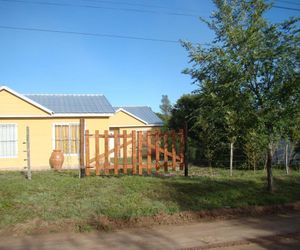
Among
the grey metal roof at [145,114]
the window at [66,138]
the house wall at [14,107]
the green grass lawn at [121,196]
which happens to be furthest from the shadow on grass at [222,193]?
the grey metal roof at [145,114]

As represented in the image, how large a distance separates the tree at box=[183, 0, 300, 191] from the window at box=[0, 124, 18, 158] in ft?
39.0

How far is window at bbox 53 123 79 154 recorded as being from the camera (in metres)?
19.1

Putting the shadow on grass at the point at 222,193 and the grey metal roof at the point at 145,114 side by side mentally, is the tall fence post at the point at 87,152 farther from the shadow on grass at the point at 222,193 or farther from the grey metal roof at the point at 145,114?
the grey metal roof at the point at 145,114

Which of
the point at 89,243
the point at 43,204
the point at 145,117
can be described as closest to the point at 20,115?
the point at 43,204

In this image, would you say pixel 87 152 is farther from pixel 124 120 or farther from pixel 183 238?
pixel 124 120

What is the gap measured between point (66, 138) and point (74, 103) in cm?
255

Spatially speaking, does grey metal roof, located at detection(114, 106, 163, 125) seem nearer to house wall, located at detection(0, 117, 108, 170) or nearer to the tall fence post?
house wall, located at detection(0, 117, 108, 170)

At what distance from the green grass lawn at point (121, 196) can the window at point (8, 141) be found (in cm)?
780

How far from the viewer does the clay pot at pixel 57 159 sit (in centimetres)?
1788

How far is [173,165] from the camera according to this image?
12992 mm

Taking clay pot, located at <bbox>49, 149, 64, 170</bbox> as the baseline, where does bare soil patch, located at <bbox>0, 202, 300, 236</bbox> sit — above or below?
below

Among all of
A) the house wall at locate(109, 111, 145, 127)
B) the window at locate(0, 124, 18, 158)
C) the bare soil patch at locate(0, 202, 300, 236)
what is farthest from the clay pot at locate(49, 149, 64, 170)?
→ the house wall at locate(109, 111, 145, 127)

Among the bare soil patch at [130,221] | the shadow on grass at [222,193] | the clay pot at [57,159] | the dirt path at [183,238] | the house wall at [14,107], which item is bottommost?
the dirt path at [183,238]

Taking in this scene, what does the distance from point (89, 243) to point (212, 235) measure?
2.34m
